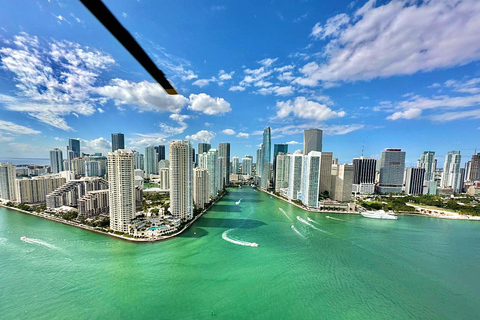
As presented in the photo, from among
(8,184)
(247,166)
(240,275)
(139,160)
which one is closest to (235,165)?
(247,166)

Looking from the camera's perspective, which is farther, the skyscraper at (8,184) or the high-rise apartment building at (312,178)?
the high-rise apartment building at (312,178)

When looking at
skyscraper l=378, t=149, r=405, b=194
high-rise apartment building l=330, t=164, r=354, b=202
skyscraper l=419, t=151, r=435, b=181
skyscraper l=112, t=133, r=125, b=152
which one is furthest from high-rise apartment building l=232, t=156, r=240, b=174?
skyscraper l=419, t=151, r=435, b=181

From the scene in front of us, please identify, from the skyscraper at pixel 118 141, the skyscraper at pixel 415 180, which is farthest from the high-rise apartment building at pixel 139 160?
the skyscraper at pixel 415 180

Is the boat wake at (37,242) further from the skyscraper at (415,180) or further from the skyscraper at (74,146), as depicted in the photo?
the skyscraper at (415,180)

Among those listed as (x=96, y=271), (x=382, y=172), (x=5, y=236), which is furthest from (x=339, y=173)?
(x=5, y=236)

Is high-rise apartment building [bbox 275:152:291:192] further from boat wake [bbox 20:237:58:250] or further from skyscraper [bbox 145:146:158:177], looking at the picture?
skyscraper [bbox 145:146:158:177]
